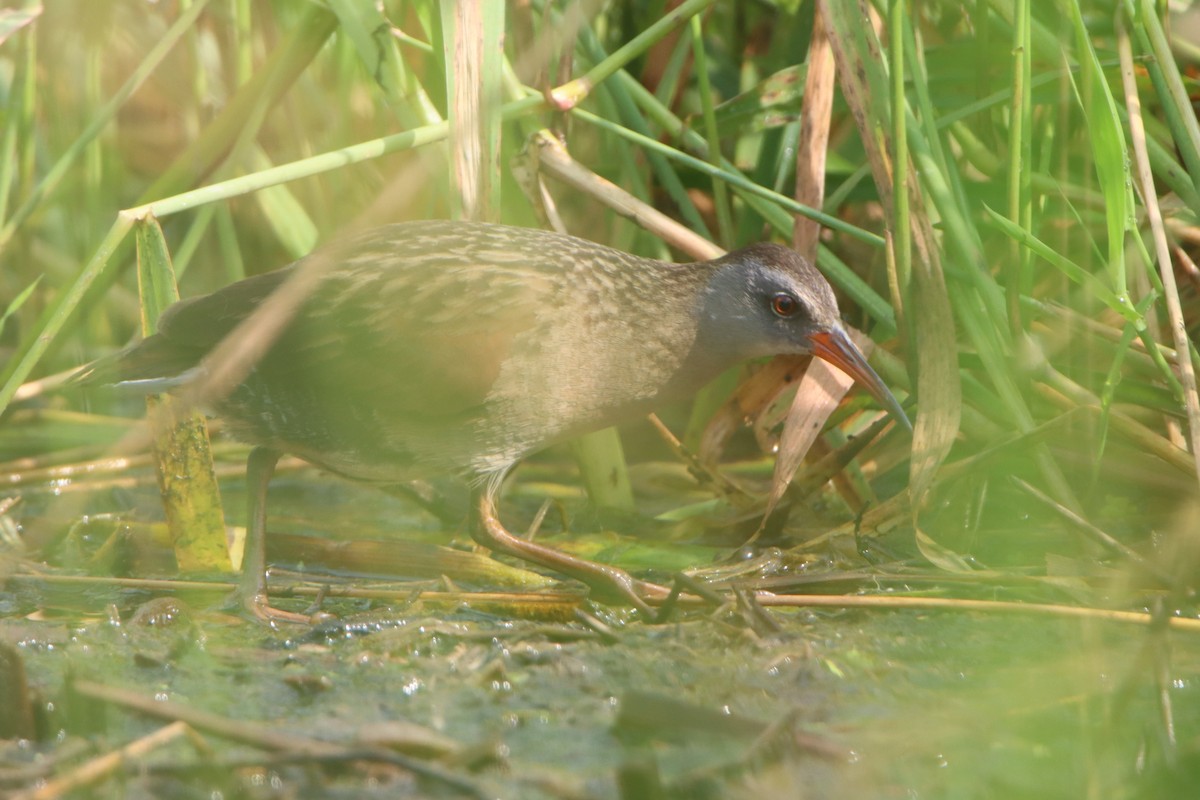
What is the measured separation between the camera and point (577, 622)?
2816mm

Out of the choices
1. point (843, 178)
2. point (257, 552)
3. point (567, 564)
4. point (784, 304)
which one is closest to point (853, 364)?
point (784, 304)

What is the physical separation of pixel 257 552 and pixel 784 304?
141 cm

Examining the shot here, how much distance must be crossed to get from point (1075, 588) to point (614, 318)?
1224mm

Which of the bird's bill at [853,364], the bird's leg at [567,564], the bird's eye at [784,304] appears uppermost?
the bird's eye at [784,304]

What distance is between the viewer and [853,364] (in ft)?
10.3

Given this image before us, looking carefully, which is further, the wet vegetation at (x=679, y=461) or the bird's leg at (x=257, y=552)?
the bird's leg at (x=257, y=552)

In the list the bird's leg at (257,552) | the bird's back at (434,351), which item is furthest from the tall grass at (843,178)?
the bird's leg at (257,552)

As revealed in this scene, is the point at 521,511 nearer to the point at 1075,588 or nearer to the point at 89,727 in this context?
the point at 1075,588

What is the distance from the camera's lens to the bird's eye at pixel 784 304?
317cm

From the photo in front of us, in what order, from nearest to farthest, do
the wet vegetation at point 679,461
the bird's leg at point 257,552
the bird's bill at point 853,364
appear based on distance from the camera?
the wet vegetation at point 679,461, the bird's leg at point 257,552, the bird's bill at point 853,364

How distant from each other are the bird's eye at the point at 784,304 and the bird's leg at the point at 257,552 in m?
1.33

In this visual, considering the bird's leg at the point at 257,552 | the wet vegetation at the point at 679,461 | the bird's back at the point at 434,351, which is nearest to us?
the wet vegetation at the point at 679,461

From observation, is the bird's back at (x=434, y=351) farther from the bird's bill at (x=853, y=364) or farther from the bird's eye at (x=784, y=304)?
the bird's bill at (x=853, y=364)

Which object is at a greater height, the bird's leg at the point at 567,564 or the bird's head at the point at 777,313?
the bird's head at the point at 777,313
